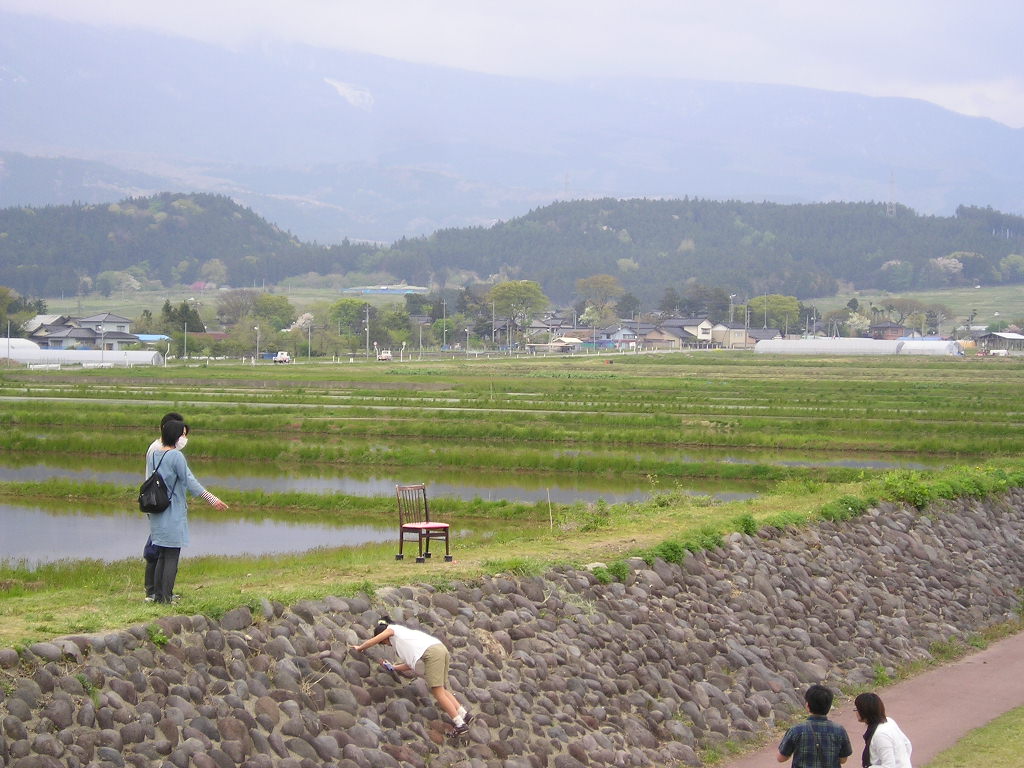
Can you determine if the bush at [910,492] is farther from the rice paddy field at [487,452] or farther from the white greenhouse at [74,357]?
the white greenhouse at [74,357]

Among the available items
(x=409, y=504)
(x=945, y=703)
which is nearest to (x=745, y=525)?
(x=945, y=703)

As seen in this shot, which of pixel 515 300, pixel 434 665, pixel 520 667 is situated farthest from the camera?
pixel 515 300

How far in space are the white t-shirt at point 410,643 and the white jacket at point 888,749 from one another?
3.29 metres

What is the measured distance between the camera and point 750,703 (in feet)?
38.5

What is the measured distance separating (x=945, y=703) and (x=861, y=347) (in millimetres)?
105068

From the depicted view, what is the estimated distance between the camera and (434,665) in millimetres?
9133

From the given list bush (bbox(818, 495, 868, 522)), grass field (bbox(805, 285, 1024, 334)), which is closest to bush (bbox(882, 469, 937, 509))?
bush (bbox(818, 495, 868, 522))

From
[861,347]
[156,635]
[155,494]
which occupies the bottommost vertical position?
[861,347]

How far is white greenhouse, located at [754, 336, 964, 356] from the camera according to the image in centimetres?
11062

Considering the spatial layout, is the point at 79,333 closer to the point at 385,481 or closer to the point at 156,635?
the point at 385,481

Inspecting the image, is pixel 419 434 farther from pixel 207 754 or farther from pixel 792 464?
pixel 207 754

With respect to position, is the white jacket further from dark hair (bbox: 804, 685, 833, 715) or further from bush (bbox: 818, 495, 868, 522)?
bush (bbox: 818, 495, 868, 522)

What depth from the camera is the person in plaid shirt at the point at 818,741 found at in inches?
304

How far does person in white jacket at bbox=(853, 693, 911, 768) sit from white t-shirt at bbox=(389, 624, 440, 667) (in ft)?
10.5
